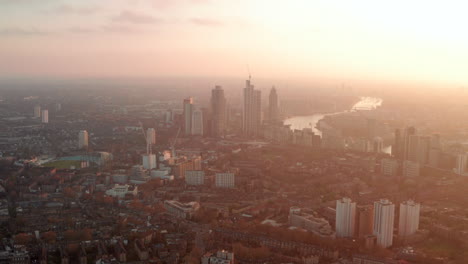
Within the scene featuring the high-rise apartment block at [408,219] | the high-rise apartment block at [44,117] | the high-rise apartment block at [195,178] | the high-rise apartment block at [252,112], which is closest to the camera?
the high-rise apartment block at [408,219]

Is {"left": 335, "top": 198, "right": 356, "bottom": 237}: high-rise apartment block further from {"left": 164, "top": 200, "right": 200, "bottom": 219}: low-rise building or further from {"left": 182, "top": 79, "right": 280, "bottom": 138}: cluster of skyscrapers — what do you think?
{"left": 182, "top": 79, "right": 280, "bottom": 138}: cluster of skyscrapers

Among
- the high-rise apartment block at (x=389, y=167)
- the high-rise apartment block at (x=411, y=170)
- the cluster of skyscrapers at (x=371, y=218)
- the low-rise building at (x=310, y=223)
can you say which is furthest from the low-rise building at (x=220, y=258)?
the high-rise apartment block at (x=411, y=170)

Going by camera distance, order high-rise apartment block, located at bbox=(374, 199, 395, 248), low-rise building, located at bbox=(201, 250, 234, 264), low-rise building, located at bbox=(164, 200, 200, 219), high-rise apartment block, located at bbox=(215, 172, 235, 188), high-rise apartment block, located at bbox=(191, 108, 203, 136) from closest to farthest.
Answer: low-rise building, located at bbox=(201, 250, 234, 264), high-rise apartment block, located at bbox=(374, 199, 395, 248), low-rise building, located at bbox=(164, 200, 200, 219), high-rise apartment block, located at bbox=(215, 172, 235, 188), high-rise apartment block, located at bbox=(191, 108, 203, 136)

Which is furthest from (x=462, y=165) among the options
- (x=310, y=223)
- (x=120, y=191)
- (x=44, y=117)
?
(x=44, y=117)

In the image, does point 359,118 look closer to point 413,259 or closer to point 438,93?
point 438,93

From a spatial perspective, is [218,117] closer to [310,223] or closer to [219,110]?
[219,110]

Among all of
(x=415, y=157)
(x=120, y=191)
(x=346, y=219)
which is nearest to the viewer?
(x=346, y=219)

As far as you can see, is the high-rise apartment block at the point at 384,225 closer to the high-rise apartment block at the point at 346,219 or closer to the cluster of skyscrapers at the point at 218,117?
the high-rise apartment block at the point at 346,219

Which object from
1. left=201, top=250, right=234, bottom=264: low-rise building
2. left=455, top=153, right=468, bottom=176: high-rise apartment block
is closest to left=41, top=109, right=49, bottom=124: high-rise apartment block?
left=455, top=153, right=468, bottom=176: high-rise apartment block
